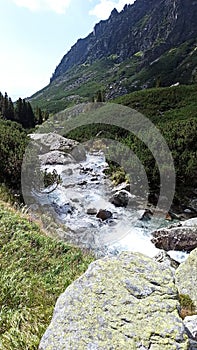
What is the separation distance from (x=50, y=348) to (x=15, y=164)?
12.3m

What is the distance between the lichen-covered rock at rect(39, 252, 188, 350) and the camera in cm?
314

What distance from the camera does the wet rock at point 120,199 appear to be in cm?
1708

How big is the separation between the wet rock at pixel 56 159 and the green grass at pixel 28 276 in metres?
18.9

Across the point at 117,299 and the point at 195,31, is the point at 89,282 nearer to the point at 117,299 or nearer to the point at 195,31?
the point at 117,299

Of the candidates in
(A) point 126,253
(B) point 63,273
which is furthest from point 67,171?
(A) point 126,253

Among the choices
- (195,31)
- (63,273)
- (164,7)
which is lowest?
(63,273)

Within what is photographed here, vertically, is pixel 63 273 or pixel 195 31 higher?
pixel 195 31

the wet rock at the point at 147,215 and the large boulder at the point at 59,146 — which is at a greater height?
the large boulder at the point at 59,146

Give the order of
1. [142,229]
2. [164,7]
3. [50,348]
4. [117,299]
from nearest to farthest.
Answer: [50,348], [117,299], [142,229], [164,7]

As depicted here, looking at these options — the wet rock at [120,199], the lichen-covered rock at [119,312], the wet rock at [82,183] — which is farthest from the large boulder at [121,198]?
the lichen-covered rock at [119,312]

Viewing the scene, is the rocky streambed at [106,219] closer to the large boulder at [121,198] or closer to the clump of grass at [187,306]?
the large boulder at [121,198]

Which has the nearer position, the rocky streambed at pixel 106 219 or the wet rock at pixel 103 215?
the rocky streambed at pixel 106 219

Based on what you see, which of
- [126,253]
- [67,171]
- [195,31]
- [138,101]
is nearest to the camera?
[126,253]

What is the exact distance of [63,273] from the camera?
232 inches
